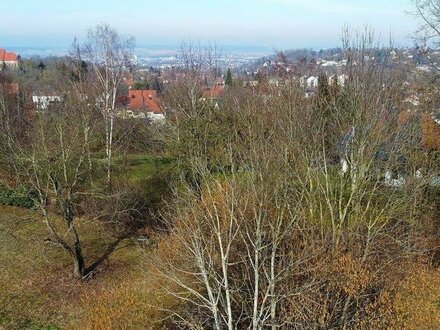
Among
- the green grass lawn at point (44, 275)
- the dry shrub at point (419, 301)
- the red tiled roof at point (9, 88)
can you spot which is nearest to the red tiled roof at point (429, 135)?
the dry shrub at point (419, 301)

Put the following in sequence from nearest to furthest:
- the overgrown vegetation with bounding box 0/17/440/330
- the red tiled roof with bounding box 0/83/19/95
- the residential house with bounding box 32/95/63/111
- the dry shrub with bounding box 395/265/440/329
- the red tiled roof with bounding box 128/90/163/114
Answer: the dry shrub with bounding box 395/265/440/329
the overgrown vegetation with bounding box 0/17/440/330
the residential house with bounding box 32/95/63/111
the red tiled roof with bounding box 0/83/19/95
the red tiled roof with bounding box 128/90/163/114

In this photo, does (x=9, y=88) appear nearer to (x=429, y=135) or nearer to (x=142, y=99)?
(x=142, y=99)

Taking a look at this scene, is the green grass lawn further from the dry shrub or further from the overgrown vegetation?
the dry shrub

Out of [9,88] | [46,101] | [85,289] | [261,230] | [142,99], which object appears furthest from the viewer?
[142,99]

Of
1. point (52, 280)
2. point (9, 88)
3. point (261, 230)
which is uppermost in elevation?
point (9, 88)

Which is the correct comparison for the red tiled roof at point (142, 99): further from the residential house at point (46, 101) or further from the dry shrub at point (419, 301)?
the dry shrub at point (419, 301)

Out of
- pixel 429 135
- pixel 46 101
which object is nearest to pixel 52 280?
pixel 429 135

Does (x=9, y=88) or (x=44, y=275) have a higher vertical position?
(x=9, y=88)

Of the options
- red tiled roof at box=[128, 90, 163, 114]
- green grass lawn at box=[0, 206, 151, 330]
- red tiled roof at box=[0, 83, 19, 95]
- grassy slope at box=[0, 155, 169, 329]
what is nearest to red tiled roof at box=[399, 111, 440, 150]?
grassy slope at box=[0, 155, 169, 329]

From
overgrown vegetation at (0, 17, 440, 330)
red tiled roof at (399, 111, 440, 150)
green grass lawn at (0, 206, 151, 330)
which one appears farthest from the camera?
red tiled roof at (399, 111, 440, 150)

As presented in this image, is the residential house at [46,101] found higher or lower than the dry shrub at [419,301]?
higher

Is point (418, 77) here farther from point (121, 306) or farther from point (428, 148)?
point (121, 306)

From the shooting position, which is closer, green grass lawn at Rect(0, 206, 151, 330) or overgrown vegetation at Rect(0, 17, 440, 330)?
overgrown vegetation at Rect(0, 17, 440, 330)
